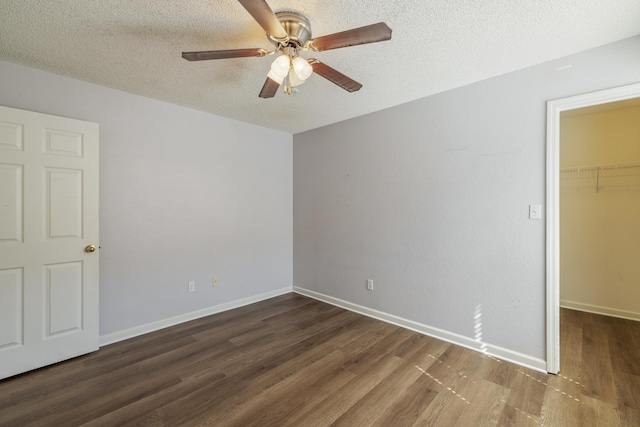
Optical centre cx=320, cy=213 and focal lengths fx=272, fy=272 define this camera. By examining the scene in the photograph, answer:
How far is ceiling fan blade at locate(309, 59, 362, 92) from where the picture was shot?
5.56 feet

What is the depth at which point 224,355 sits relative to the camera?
2.42 m

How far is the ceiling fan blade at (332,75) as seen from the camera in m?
1.69

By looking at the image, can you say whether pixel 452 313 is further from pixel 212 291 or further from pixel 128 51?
pixel 128 51

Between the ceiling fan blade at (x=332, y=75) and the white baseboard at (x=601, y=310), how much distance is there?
3.86m

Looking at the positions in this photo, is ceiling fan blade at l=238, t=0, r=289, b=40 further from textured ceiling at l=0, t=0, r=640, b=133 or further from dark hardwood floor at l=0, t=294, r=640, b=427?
dark hardwood floor at l=0, t=294, r=640, b=427

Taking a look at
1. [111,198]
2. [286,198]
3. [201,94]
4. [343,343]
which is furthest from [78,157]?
[343,343]

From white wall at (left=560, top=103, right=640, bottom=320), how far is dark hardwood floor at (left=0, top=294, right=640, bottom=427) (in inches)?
20.9

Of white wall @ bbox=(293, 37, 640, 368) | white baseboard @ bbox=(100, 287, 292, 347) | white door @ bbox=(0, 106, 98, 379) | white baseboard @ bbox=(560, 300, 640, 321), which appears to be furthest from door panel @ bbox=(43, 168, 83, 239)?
white baseboard @ bbox=(560, 300, 640, 321)

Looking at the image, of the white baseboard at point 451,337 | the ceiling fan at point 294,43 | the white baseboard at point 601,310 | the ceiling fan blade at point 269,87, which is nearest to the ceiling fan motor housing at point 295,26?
the ceiling fan at point 294,43

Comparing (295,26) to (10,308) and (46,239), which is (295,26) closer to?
(46,239)

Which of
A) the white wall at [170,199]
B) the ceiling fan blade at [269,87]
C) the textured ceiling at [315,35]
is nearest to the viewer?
the textured ceiling at [315,35]

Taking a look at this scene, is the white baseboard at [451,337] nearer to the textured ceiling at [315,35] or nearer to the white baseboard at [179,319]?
the white baseboard at [179,319]

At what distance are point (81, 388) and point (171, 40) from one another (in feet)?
8.43

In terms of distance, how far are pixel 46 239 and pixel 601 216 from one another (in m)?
5.70
